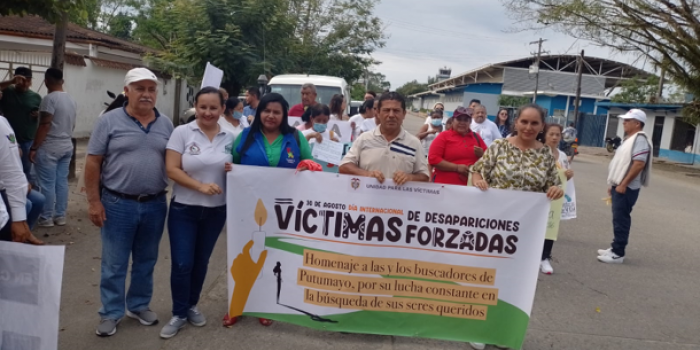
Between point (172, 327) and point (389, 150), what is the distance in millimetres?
2038

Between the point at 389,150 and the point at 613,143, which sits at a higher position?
the point at 613,143

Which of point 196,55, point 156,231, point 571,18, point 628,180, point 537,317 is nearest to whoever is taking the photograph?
point 156,231

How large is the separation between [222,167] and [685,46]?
72.3 feet

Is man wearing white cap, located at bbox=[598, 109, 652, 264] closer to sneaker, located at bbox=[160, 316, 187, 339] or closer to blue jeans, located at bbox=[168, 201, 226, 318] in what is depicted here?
blue jeans, located at bbox=[168, 201, 226, 318]

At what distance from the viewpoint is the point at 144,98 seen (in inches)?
151

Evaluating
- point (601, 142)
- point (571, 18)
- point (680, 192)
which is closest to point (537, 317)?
point (680, 192)

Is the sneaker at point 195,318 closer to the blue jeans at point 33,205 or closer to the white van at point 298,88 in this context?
the blue jeans at point 33,205

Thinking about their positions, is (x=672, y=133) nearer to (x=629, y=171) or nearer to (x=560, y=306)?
(x=629, y=171)

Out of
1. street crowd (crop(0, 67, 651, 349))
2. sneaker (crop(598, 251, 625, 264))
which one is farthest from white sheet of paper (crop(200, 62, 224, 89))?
sneaker (crop(598, 251, 625, 264))

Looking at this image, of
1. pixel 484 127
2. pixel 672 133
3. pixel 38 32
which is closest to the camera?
pixel 484 127

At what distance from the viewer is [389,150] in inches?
164

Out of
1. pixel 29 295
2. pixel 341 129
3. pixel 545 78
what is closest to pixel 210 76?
pixel 29 295

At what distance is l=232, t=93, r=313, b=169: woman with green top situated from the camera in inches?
161

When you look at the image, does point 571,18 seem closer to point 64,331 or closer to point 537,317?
point 537,317
